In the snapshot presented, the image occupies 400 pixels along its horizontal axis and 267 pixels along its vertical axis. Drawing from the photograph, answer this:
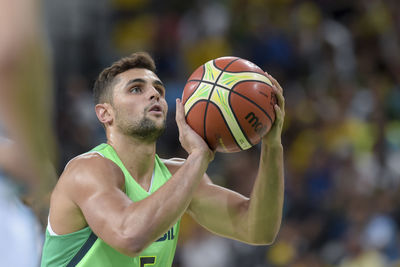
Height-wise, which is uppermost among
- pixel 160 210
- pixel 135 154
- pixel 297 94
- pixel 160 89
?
pixel 160 89

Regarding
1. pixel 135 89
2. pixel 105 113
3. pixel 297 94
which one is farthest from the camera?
pixel 297 94

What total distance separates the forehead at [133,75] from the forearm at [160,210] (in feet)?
3.60

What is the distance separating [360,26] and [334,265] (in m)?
5.91

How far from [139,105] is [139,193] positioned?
2.07ft

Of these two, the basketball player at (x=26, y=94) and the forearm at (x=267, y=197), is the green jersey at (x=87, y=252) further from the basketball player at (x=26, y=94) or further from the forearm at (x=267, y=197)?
the basketball player at (x=26, y=94)

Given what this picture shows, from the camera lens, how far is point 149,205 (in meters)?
3.45

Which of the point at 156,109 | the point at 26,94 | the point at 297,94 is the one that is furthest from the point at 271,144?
the point at 297,94

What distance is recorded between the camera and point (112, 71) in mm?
4555

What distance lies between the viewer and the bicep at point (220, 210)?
14.8ft

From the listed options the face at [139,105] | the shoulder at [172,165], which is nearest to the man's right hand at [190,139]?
the face at [139,105]

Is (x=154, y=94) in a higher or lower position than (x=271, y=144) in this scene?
higher

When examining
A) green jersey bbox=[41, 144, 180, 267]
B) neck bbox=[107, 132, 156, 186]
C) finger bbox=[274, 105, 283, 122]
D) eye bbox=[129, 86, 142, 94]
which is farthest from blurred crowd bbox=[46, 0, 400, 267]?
finger bbox=[274, 105, 283, 122]

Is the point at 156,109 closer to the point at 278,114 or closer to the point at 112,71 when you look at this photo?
the point at 112,71

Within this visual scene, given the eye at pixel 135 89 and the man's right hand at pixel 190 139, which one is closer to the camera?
the man's right hand at pixel 190 139
